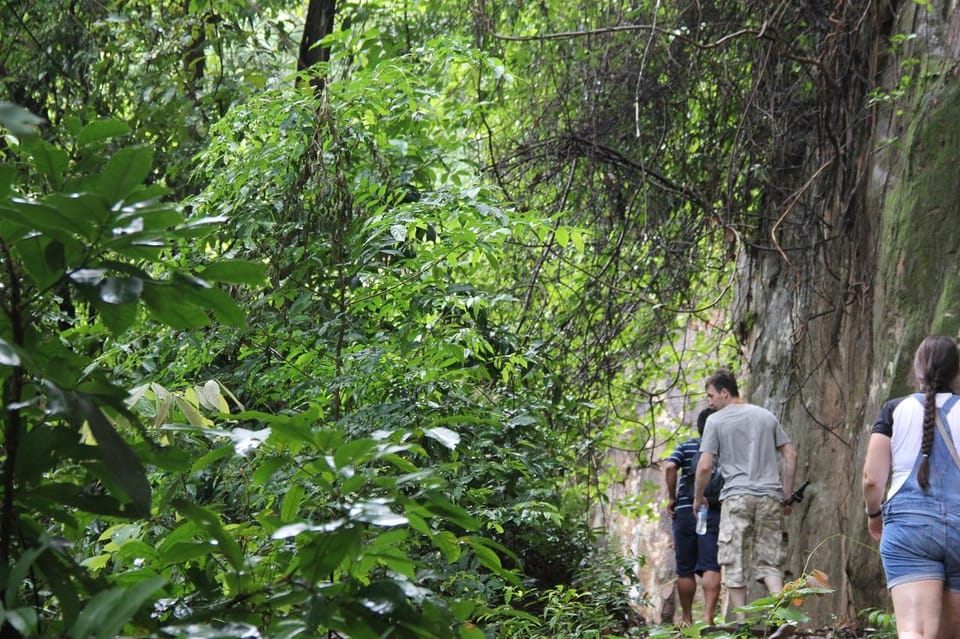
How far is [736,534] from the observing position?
8.51 metres

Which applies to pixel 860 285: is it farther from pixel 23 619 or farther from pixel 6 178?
pixel 23 619

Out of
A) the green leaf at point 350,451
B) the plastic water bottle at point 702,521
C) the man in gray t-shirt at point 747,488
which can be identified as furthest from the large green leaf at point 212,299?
the plastic water bottle at point 702,521

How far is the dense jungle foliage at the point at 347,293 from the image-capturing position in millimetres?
1577

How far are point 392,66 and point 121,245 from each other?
465cm

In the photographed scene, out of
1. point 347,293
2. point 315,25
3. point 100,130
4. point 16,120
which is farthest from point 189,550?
point 315,25

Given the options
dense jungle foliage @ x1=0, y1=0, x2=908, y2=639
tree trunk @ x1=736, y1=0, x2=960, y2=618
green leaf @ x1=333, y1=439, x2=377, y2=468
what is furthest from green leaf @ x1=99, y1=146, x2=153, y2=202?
tree trunk @ x1=736, y1=0, x2=960, y2=618

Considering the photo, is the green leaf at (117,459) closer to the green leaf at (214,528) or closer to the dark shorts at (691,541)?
the green leaf at (214,528)

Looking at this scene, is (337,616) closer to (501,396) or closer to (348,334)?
(348,334)

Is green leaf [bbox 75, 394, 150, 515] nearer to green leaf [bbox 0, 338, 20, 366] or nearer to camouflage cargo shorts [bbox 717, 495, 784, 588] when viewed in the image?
green leaf [bbox 0, 338, 20, 366]

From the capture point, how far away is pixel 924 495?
17.0 feet

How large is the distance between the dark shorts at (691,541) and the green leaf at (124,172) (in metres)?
8.22

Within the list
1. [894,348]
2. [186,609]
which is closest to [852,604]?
[894,348]

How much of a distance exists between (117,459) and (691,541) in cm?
840

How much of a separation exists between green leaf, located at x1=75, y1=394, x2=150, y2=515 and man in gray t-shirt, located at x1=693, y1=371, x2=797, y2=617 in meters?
7.54
